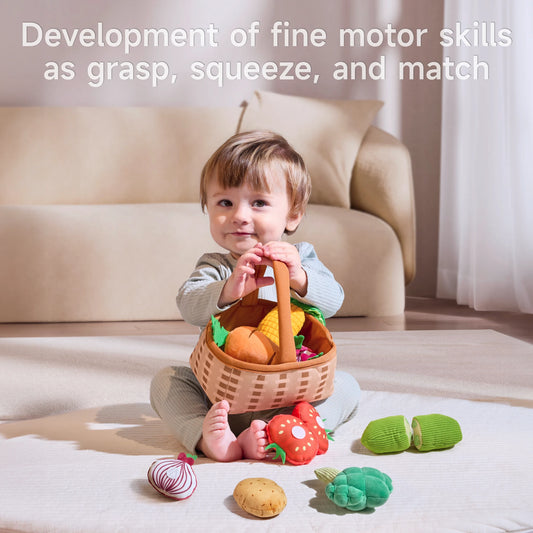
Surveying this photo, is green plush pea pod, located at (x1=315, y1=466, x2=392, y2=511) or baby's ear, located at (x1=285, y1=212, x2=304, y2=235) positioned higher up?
baby's ear, located at (x1=285, y1=212, x2=304, y2=235)

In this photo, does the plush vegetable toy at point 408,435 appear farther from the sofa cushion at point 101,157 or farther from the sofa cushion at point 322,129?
the sofa cushion at point 101,157

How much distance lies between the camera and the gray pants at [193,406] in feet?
3.18

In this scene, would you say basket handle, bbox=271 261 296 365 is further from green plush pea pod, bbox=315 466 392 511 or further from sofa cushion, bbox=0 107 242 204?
sofa cushion, bbox=0 107 242 204

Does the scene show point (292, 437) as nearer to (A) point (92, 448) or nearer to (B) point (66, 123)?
(A) point (92, 448)

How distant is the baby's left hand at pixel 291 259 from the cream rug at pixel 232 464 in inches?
8.9

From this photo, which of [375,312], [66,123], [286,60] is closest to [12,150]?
[66,123]

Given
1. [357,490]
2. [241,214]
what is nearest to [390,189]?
[241,214]

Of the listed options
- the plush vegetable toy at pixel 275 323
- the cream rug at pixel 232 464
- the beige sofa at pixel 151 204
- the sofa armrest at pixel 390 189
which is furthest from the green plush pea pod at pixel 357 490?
the sofa armrest at pixel 390 189

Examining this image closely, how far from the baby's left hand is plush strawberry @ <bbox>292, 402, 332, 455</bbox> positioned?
0.16 metres

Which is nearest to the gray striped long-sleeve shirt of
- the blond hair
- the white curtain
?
the blond hair

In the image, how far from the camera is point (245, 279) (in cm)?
95

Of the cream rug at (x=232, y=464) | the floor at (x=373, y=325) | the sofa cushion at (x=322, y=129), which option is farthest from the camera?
the sofa cushion at (x=322, y=129)

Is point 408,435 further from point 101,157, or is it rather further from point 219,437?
point 101,157

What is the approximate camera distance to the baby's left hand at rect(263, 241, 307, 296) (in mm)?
944
